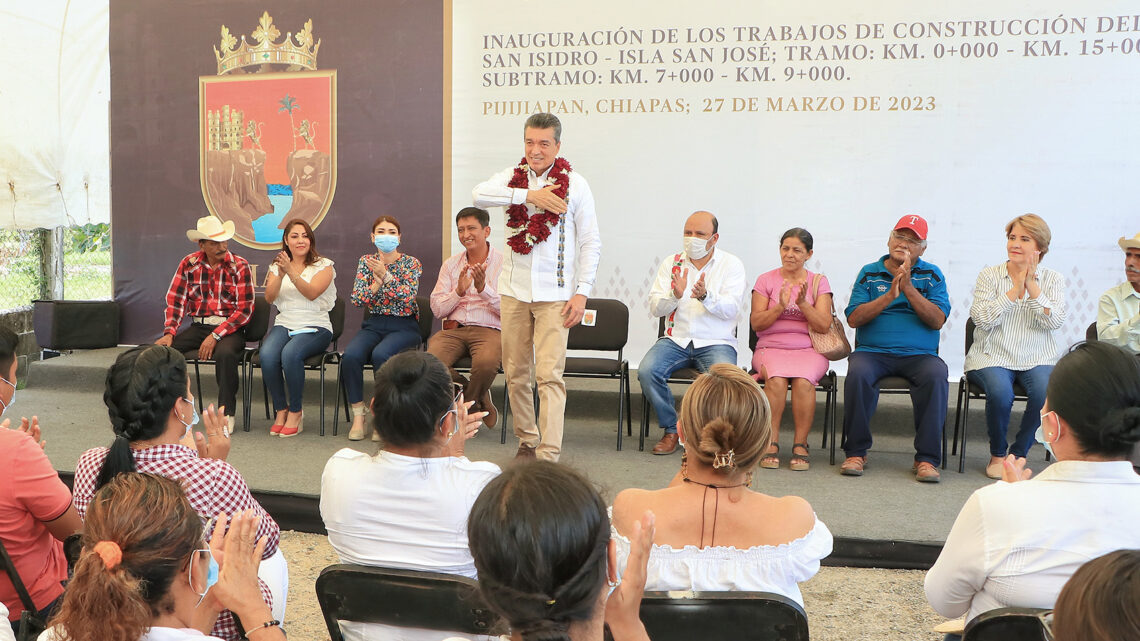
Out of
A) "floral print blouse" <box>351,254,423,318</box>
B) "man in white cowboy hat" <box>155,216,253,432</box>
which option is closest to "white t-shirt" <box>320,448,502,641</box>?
"floral print blouse" <box>351,254,423,318</box>

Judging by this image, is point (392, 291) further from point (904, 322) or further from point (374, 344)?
point (904, 322)

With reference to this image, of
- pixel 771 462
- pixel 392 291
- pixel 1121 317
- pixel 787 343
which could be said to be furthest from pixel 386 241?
pixel 1121 317

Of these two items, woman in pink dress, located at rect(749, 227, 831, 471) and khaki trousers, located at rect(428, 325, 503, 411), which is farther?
khaki trousers, located at rect(428, 325, 503, 411)

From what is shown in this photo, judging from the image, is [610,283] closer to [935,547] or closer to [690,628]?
[935,547]

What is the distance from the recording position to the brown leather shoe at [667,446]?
4715 millimetres

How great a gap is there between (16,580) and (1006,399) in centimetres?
394

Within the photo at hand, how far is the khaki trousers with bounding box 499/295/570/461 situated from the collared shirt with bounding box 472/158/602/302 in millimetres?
70

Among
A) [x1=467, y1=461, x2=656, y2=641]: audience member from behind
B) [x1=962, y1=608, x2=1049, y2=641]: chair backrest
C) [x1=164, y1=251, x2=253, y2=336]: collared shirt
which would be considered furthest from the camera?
[x1=164, y1=251, x2=253, y2=336]: collared shirt

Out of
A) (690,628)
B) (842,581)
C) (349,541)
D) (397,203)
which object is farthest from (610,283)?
(690,628)

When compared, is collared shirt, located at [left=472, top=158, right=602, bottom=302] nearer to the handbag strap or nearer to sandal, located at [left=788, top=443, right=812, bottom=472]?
sandal, located at [left=788, top=443, right=812, bottom=472]

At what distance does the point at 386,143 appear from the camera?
20.4 ft

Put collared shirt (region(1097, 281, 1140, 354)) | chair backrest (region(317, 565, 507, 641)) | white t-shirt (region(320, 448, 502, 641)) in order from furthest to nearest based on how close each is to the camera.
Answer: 1. collared shirt (region(1097, 281, 1140, 354))
2. white t-shirt (region(320, 448, 502, 641))
3. chair backrest (region(317, 565, 507, 641))

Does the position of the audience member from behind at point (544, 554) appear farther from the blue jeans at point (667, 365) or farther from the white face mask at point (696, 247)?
the white face mask at point (696, 247)

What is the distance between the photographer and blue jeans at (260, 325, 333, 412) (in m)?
5.10
